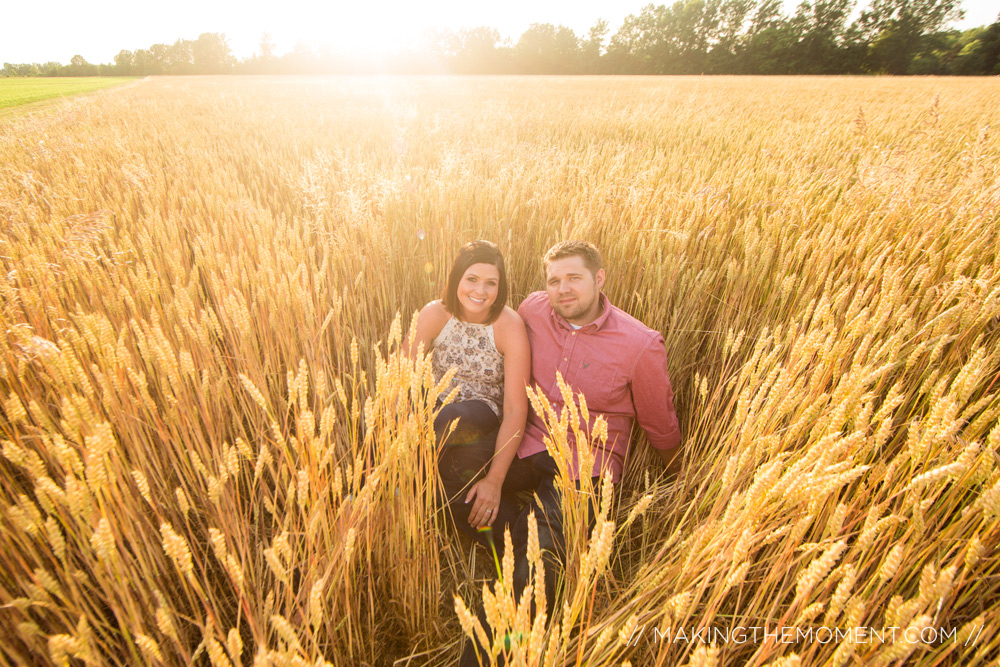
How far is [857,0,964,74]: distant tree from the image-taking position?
3562 cm

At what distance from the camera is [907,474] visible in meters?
0.87

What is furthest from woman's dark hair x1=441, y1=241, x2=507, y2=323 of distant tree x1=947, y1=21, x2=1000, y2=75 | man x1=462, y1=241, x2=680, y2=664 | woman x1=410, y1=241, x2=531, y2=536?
Result: distant tree x1=947, y1=21, x2=1000, y2=75

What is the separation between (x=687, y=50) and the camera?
140ft

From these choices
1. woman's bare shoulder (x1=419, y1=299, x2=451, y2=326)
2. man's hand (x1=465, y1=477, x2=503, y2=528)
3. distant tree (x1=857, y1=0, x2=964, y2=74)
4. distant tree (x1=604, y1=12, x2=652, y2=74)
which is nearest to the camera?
man's hand (x1=465, y1=477, x2=503, y2=528)

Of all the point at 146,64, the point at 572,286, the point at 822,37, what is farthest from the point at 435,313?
the point at 146,64

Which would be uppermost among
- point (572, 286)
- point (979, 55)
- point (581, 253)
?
point (979, 55)

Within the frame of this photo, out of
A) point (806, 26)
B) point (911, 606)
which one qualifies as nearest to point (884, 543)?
point (911, 606)

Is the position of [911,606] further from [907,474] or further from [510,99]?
[510,99]

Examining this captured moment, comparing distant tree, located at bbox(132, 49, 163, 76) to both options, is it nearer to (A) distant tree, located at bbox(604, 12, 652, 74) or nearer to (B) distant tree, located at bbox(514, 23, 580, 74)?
(B) distant tree, located at bbox(514, 23, 580, 74)

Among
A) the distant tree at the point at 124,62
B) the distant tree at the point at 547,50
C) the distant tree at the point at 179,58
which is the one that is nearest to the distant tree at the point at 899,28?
the distant tree at the point at 547,50

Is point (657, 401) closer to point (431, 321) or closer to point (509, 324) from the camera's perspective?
point (509, 324)

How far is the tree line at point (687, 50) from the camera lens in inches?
1404

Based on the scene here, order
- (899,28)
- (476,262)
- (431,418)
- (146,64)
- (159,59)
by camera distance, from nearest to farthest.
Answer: (431,418) < (476,262) < (899,28) < (146,64) < (159,59)

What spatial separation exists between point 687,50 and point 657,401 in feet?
171
